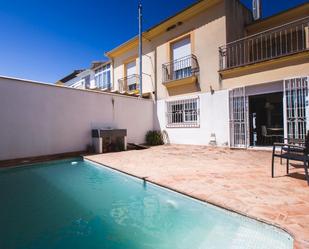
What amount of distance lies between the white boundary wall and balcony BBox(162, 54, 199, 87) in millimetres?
3521

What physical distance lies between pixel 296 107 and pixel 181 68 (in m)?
6.69

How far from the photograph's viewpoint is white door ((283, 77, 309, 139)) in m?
7.65

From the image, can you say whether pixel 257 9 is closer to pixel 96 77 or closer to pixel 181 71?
pixel 181 71

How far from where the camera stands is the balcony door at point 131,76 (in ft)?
51.2

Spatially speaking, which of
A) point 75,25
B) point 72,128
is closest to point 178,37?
point 75,25

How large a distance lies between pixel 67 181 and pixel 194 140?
7.81 metres

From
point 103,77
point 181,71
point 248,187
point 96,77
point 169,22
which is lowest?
point 248,187

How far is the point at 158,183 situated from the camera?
14.3 feet

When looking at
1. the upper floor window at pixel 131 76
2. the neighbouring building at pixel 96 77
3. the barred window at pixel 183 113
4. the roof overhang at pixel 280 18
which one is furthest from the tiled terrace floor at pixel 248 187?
the neighbouring building at pixel 96 77

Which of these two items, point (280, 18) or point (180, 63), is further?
point (180, 63)

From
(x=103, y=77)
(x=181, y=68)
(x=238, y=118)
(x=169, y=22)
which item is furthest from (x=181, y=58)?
(x=103, y=77)

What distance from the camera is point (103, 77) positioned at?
19641 millimetres

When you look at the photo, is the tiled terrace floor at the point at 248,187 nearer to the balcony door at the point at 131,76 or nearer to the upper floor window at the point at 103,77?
the balcony door at the point at 131,76

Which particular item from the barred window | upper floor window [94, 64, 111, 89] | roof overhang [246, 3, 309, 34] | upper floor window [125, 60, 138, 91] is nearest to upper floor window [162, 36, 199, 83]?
the barred window
